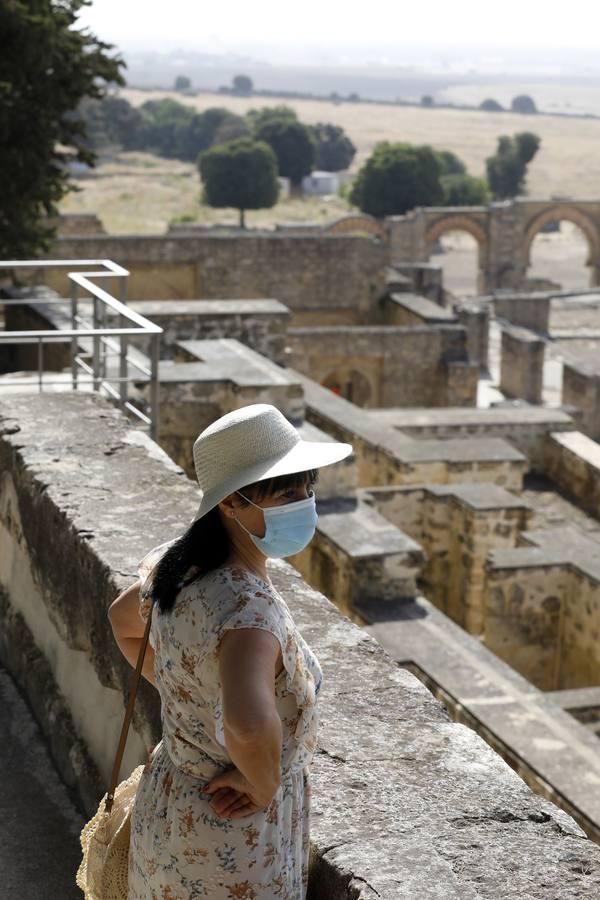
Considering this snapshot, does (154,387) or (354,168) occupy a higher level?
(354,168)

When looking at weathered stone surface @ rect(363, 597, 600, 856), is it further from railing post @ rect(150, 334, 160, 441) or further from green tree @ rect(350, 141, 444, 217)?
green tree @ rect(350, 141, 444, 217)

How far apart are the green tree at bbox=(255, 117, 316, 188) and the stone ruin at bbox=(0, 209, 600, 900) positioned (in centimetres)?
5718

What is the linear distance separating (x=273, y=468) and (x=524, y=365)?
29937 mm

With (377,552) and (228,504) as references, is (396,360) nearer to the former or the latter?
(377,552)

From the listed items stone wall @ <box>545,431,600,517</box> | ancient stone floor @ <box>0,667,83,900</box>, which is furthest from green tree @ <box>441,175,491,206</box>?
ancient stone floor @ <box>0,667,83,900</box>

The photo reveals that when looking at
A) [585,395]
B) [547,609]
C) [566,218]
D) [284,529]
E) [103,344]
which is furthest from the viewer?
[566,218]

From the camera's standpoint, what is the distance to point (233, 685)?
257 cm

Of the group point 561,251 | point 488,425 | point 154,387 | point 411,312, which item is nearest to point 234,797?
point 154,387

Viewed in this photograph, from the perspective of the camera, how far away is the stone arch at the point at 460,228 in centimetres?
5281

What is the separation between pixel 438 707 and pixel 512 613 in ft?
34.1

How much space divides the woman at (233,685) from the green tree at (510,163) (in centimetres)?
8915

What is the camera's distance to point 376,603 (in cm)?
1221

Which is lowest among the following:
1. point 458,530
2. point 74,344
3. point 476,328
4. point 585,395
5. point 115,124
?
point 585,395

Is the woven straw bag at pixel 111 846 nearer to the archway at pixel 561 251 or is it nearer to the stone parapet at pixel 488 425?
the stone parapet at pixel 488 425
